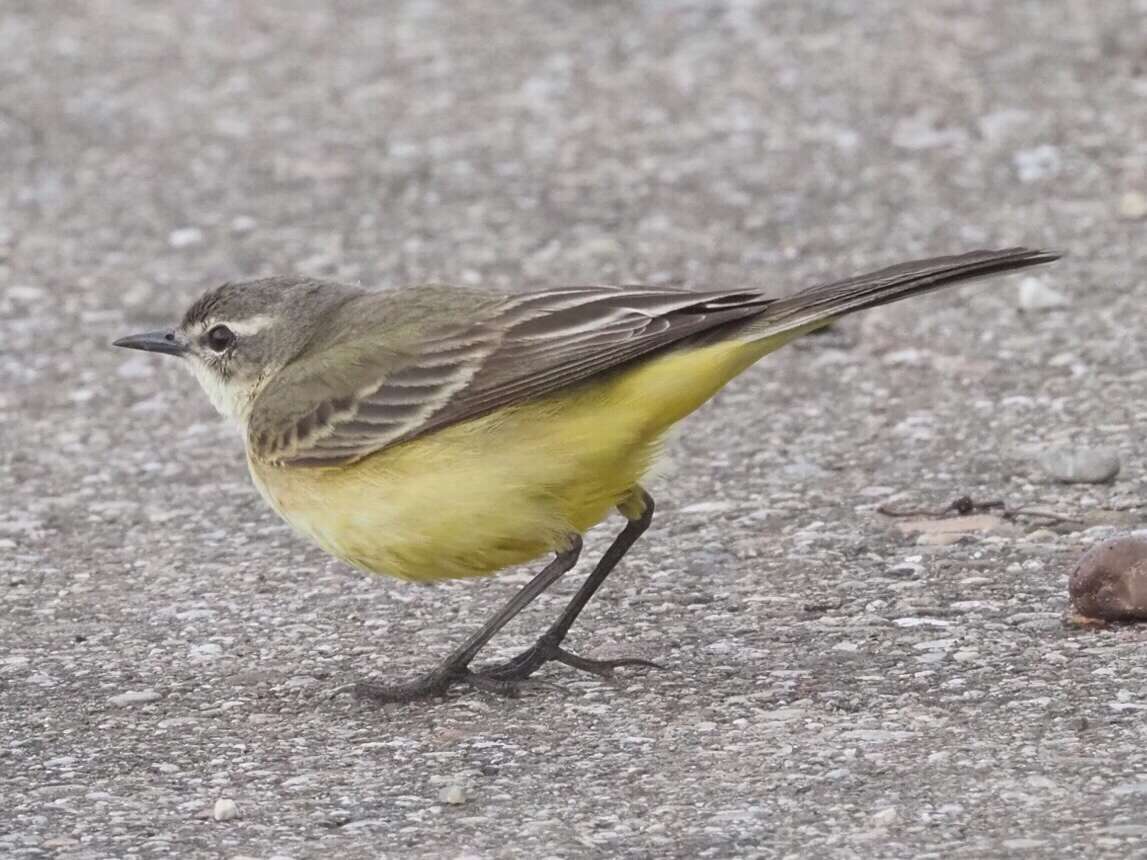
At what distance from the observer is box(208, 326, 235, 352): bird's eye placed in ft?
21.4

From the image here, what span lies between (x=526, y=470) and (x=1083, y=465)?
95.0 inches

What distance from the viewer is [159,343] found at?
6.72 metres

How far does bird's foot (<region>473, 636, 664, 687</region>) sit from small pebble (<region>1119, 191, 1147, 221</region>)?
15.0 ft

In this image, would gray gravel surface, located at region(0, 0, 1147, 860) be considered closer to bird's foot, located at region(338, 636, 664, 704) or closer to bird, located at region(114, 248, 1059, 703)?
bird's foot, located at region(338, 636, 664, 704)

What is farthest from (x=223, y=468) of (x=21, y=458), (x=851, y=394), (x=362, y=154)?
(x=362, y=154)

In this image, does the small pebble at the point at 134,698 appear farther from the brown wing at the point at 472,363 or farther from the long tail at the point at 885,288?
the long tail at the point at 885,288

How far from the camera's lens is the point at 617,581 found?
6668mm

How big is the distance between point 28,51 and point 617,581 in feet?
23.4

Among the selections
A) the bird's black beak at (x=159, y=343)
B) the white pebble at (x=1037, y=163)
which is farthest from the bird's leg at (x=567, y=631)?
the white pebble at (x=1037, y=163)

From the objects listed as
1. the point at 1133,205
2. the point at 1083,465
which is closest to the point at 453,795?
the point at 1083,465

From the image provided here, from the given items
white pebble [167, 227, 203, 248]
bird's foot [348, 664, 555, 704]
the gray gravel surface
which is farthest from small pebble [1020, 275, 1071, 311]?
white pebble [167, 227, 203, 248]

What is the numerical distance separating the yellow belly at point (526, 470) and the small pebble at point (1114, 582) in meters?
1.09

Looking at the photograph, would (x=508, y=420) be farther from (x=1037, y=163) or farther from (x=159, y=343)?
(x=1037, y=163)

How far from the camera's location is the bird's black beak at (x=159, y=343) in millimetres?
6691
